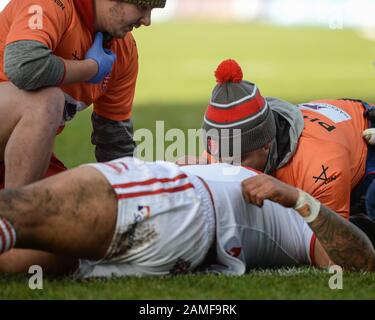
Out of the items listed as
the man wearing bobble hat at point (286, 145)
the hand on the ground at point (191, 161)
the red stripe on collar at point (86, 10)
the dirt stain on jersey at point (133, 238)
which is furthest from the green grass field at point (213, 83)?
the red stripe on collar at point (86, 10)

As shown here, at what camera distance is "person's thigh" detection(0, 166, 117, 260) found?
154 inches

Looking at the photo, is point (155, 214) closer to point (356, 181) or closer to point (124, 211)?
point (124, 211)

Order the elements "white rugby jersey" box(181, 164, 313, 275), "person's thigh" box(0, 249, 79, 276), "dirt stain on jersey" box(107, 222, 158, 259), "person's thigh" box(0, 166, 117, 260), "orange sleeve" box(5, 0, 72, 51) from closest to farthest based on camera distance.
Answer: "person's thigh" box(0, 166, 117, 260) → "dirt stain on jersey" box(107, 222, 158, 259) → "person's thigh" box(0, 249, 79, 276) → "white rugby jersey" box(181, 164, 313, 275) → "orange sleeve" box(5, 0, 72, 51)

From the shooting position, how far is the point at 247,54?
2211cm

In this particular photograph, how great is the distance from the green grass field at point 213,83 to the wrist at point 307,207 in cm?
28

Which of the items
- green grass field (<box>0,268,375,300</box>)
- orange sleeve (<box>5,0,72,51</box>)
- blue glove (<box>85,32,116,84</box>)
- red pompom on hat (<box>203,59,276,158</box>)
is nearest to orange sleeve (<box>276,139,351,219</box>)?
red pompom on hat (<box>203,59,276,158</box>)

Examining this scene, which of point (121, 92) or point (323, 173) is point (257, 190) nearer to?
point (323, 173)

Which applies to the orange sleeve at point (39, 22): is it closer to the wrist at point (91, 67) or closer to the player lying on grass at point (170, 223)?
the wrist at point (91, 67)

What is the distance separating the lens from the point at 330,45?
2581 centimetres

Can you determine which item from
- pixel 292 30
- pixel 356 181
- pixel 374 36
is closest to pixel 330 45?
pixel 374 36

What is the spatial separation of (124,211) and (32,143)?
1.07m

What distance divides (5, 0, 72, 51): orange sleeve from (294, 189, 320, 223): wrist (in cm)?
162

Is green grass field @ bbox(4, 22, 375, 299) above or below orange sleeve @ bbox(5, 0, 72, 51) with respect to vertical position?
below

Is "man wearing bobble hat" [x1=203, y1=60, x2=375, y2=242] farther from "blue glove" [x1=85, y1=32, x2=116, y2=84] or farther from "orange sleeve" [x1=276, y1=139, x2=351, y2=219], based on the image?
"blue glove" [x1=85, y1=32, x2=116, y2=84]
